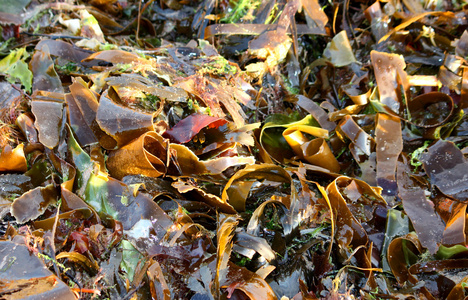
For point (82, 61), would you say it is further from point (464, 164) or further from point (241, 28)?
point (464, 164)

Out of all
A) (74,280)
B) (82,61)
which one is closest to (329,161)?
(74,280)

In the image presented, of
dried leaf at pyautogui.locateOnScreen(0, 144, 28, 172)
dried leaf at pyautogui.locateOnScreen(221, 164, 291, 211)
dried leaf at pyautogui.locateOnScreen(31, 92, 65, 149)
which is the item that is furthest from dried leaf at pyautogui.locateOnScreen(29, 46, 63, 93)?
dried leaf at pyautogui.locateOnScreen(221, 164, 291, 211)

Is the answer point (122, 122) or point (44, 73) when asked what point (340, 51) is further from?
point (44, 73)

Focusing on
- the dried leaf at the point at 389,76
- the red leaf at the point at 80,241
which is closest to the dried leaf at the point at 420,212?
the dried leaf at the point at 389,76

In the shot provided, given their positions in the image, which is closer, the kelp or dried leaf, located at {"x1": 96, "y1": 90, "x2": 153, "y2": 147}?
the kelp

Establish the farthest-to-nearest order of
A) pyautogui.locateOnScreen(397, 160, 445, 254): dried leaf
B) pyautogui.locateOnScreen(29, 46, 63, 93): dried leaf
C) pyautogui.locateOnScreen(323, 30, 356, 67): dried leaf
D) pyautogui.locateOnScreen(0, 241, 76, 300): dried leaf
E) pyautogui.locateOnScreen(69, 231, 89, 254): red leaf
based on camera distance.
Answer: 1. pyautogui.locateOnScreen(323, 30, 356, 67): dried leaf
2. pyautogui.locateOnScreen(29, 46, 63, 93): dried leaf
3. pyautogui.locateOnScreen(397, 160, 445, 254): dried leaf
4. pyautogui.locateOnScreen(69, 231, 89, 254): red leaf
5. pyautogui.locateOnScreen(0, 241, 76, 300): dried leaf

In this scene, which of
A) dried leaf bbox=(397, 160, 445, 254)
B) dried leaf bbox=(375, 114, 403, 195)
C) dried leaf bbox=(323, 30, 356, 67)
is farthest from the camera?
dried leaf bbox=(323, 30, 356, 67)

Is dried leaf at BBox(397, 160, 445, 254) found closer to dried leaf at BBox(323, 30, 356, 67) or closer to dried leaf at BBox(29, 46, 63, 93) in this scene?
dried leaf at BBox(323, 30, 356, 67)

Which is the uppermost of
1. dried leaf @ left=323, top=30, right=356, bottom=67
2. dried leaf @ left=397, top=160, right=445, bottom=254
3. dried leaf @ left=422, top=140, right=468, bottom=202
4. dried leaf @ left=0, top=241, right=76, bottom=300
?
dried leaf @ left=323, top=30, right=356, bottom=67

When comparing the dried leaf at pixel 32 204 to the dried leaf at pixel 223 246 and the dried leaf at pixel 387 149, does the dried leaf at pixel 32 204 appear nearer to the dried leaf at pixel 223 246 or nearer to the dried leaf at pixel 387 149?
the dried leaf at pixel 223 246
